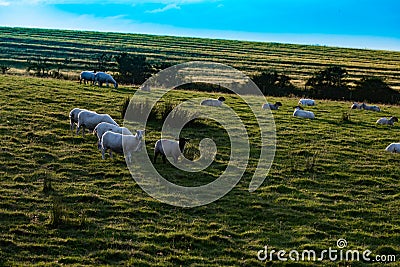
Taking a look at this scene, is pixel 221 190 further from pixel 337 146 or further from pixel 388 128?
pixel 388 128

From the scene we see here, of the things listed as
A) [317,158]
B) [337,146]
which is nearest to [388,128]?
[337,146]

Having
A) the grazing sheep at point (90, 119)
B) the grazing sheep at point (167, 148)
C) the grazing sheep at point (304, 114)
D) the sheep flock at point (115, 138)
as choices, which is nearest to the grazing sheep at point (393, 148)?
the sheep flock at point (115, 138)

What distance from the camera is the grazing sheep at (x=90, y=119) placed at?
56.7 ft

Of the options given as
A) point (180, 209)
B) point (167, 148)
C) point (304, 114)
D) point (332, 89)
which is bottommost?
point (180, 209)

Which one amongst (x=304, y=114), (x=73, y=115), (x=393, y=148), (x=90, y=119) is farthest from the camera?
(x=304, y=114)

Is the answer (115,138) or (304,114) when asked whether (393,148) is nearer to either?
(304,114)

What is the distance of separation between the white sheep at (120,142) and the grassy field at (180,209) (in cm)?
33

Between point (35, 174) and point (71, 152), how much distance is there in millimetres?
2270

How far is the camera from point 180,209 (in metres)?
11.4

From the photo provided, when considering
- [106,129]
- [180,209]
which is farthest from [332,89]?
[180,209]

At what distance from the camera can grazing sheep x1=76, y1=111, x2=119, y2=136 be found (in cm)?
1729

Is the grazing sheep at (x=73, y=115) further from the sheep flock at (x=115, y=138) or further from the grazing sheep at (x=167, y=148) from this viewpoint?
the grazing sheep at (x=167, y=148)

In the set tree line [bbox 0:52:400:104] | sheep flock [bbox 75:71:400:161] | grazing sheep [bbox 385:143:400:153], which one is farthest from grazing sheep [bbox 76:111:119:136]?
tree line [bbox 0:52:400:104]

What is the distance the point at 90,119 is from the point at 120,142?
3176mm
